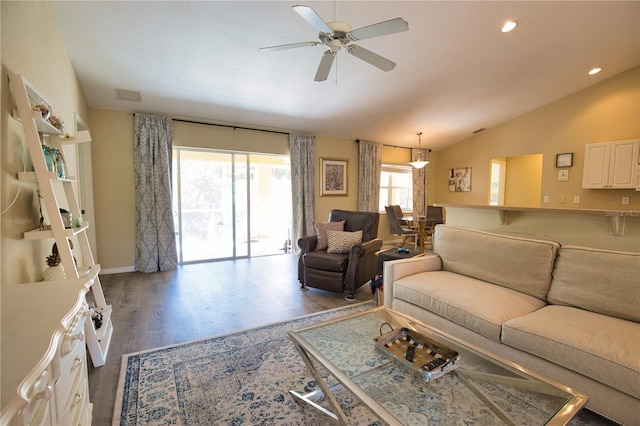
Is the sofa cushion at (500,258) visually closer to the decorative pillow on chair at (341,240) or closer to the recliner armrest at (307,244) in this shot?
the decorative pillow on chair at (341,240)

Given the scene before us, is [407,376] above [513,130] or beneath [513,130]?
beneath

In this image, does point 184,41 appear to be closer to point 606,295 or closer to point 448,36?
point 448,36

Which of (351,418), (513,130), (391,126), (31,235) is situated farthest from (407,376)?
(513,130)

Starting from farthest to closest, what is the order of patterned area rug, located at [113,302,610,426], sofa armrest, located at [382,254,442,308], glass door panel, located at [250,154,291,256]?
glass door panel, located at [250,154,291,256]
sofa armrest, located at [382,254,442,308]
patterned area rug, located at [113,302,610,426]

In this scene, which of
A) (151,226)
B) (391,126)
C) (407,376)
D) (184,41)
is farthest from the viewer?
(391,126)

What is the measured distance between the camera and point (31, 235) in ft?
5.78

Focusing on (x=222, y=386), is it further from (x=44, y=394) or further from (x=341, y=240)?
(x=341, y=240)

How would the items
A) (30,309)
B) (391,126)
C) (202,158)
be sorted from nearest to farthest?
(30,309)
(202,158)
(391,126)

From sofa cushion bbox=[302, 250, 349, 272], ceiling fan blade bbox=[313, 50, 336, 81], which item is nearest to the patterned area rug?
sofa cushion bbox=[302, 250, 349, 272]

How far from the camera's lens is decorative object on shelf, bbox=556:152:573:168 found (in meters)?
5.09

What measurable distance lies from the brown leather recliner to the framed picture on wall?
228cm

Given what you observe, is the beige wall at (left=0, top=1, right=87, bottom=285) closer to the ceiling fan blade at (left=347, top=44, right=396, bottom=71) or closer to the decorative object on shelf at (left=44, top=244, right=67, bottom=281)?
the decorative object on shelf at (left=44, top=244, right=67, bottom=281)

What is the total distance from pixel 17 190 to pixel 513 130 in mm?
7425

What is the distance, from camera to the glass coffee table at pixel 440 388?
1.15 metres
